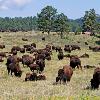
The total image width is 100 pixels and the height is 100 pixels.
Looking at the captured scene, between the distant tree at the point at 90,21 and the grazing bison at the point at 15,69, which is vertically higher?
the distant tree at the point at 90,21

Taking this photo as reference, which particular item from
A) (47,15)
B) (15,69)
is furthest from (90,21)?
(15,69)

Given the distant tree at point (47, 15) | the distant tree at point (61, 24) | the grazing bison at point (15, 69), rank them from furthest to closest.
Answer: the distant tree at point (47, 15), the distant tree at point (61, 24), the grazing bison at point (15, 69)

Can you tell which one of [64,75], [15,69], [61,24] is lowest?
[15,69]

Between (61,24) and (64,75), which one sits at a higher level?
(61,24)

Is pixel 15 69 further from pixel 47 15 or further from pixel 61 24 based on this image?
pixel 47 15

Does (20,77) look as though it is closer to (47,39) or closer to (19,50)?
(19,50)

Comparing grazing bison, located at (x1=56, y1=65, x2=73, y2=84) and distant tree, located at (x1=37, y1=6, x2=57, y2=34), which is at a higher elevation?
distant tree, located at (x1=37, y1=6, x2=57, y2=34)

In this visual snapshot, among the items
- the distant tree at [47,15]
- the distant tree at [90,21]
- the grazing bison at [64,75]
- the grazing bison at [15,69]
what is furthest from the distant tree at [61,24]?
the grazing bison at [64,75]

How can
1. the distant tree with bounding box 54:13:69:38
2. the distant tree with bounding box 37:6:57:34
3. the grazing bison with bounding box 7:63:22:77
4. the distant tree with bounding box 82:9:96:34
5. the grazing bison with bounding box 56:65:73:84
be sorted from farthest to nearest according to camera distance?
the distant tree with bounding box 82:9:96:34
the distant tree with bounding box 37:6:57:34
the distant tree with bounding box 54:13:69:38
the grazing bison with bounding box 7:63:22:77
the grazing bison with bounding box 56:65:73:84

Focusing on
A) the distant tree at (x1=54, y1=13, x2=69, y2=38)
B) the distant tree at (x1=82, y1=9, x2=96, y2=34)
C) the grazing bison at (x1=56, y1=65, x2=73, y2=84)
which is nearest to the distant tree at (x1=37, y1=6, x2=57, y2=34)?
the distant tree at (x1=54, y1=13, x2=69, y2=38)

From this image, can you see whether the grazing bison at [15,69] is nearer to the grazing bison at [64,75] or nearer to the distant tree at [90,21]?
the grazing bison at [64,75]

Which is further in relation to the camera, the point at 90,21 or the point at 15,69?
the point at 90,21

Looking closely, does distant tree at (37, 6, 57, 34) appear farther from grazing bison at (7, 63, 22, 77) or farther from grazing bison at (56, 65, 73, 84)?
grazing bison at (56, 65, 73, 84)

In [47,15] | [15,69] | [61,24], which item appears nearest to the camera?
[15,69]
